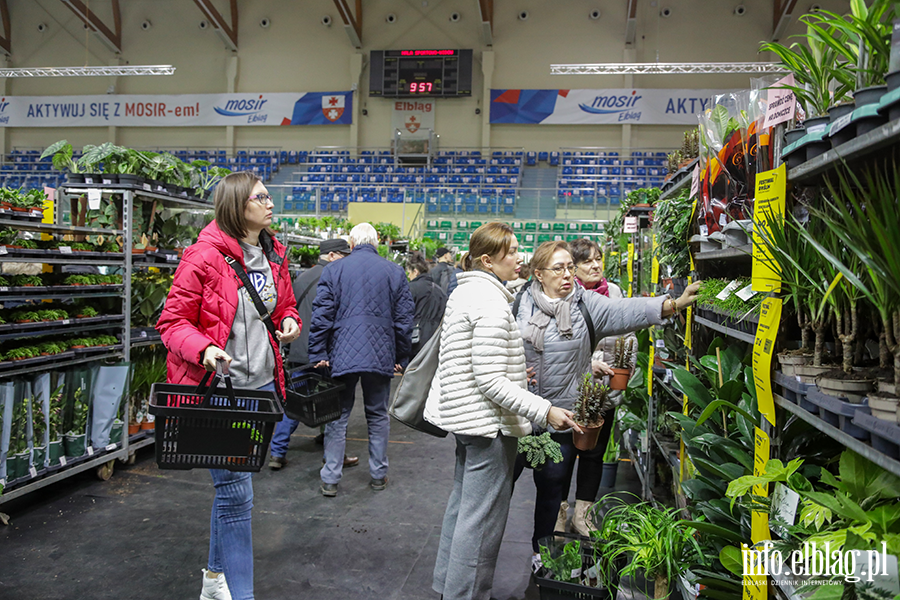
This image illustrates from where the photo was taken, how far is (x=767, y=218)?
134 centimetres

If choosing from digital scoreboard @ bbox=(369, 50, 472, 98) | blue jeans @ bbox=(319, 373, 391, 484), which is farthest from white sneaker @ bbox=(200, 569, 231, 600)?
Answer: digital scoreboard @ bbox=(369, 50, 472, 98)

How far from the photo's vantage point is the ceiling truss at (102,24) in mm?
15188

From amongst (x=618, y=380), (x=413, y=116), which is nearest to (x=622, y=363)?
(x=618, y=380)

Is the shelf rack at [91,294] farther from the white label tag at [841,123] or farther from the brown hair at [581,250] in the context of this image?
the white label tag at [841,123]

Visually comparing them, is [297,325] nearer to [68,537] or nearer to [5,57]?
[68,537]

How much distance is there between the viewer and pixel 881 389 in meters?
1.00

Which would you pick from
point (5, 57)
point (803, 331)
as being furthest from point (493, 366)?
point (5, 57)

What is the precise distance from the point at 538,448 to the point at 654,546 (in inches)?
23.9

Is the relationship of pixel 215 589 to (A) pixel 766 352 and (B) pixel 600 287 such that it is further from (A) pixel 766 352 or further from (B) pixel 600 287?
(B) pixel 600 287

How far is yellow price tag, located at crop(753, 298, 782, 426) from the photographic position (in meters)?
1.35

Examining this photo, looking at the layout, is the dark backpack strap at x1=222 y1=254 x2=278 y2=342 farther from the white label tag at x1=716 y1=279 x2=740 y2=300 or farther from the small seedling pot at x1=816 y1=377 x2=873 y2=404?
the small seedling pot at x1=816 y1=377 x2=873 y2=404

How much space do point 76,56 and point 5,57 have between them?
214 centimetres

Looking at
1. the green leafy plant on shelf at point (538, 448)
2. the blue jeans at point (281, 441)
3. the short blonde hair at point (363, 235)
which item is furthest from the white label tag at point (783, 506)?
the blue jeans at point (281, 441)

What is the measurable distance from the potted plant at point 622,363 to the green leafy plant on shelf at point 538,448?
671 millimetres
